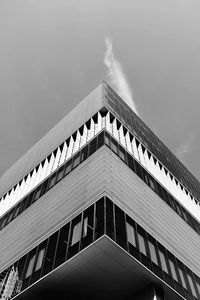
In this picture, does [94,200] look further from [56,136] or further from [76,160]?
[56,136]

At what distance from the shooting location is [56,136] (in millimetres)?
51531

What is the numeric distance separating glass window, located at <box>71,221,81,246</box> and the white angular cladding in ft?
5.33

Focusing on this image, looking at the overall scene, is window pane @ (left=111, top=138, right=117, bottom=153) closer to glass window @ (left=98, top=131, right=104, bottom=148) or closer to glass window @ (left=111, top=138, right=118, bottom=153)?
glass window @ (left=111, top=138, right=118, bottom=153)

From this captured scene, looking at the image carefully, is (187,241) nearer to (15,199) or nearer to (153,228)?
(153,228)

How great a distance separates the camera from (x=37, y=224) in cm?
3253

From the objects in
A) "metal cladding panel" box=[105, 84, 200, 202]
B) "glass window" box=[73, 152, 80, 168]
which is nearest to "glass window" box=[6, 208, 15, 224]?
"glass window" box=[73, 152, 80, 168]

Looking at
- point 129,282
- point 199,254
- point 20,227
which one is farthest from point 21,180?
point 129,282

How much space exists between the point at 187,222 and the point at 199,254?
497cm

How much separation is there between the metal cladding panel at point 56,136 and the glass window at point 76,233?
70.0 ft

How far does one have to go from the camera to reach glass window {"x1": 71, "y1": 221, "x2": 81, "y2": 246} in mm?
24617

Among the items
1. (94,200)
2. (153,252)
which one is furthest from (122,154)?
(153,252)

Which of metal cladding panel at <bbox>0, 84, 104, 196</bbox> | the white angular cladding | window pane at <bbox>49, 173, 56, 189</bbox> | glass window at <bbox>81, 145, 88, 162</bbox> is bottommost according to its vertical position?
the white angular cladding

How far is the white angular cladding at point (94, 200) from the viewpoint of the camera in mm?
28875

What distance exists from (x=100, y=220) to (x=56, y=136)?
28922mm
